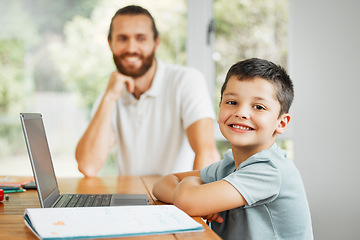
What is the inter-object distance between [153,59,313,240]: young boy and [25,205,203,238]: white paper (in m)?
0.11

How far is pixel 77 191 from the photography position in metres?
1.37

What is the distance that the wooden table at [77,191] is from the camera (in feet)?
2.68

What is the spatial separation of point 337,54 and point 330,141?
0.48 metres

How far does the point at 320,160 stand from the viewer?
2.42 meters

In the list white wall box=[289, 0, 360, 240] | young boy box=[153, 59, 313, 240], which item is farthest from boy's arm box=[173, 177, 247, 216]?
white wall box=[289, 0, 360, 240]

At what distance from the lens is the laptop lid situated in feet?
3.20

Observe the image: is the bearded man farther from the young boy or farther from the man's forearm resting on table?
the young boy

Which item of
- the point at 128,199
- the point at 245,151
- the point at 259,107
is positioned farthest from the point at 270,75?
the point at 128,199

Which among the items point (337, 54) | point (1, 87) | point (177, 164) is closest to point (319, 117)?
point (337, 54)

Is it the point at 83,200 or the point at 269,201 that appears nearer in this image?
the point at 269,201

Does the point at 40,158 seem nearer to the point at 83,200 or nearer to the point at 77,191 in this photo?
the point at 83,200

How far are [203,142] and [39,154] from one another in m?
0.86

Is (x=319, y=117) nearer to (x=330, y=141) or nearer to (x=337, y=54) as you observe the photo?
(x=330, y=141)

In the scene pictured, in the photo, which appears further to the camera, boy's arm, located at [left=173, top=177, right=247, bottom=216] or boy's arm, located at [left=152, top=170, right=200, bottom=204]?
boy's arm, located at [left=152, top=170, right=200, bottom=204]
